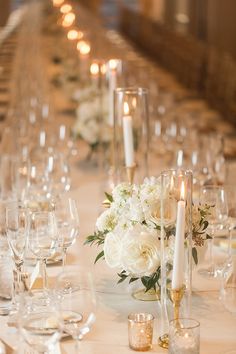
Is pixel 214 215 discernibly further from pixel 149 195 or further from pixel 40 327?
pixel 40 327

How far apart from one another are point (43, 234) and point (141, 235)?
0.26 meters

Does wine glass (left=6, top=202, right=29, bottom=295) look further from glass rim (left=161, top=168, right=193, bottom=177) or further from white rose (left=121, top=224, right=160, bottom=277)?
glass rim (left=161, top=168, right=193, bottom=177)

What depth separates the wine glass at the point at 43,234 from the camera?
231 centimetres

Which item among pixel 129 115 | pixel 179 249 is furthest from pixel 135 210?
pixel 129 115

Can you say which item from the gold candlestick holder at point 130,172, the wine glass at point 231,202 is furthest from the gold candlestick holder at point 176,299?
the gold candlestick holder at point 130,172

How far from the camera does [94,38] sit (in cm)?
1180

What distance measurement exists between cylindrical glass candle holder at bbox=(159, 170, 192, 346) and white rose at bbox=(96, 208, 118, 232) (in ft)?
0.89

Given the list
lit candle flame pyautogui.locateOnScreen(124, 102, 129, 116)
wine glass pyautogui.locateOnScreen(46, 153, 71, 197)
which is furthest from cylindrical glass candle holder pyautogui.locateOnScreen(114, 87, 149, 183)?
wine glass pyautogui.locateOnScreen(46, 153, 71, 197)

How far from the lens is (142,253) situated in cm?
226

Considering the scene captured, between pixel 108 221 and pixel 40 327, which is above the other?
pixel 108 221

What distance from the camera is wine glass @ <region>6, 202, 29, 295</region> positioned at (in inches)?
91.8

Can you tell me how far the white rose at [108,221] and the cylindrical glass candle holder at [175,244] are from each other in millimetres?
270

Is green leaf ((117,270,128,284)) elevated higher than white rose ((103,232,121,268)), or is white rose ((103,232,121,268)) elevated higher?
white rose ((103,232,121,268))

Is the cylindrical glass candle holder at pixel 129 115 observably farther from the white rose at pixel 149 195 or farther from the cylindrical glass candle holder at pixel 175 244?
the cylindrical glass candle holder at pixel 175 244
